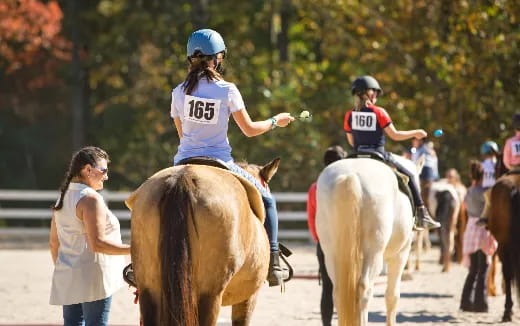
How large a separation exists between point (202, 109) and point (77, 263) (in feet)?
4.70

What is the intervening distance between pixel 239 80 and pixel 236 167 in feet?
80.4

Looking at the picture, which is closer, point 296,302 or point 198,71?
point 198,71

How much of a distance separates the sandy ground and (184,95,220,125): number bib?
5.26 meters

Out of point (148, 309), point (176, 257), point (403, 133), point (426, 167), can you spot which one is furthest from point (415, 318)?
point (426, 167)

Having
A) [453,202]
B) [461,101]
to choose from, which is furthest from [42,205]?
[453,202]

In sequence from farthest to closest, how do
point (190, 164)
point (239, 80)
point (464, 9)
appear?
point (239, 80) < point (464, 9) < point (190, 164)

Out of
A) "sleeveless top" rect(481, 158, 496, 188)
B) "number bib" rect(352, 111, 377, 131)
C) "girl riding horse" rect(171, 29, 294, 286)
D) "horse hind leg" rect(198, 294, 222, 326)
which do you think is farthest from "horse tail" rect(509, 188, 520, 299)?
"horse hind leg" rect(198, 294, 222, 326)

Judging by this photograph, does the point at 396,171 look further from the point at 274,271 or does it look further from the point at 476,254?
the point at 476,254

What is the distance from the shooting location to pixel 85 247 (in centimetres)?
805

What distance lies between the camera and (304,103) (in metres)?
31.0

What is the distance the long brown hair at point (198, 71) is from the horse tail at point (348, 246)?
8.21 ft

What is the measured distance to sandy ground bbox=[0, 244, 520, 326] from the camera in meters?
13.3

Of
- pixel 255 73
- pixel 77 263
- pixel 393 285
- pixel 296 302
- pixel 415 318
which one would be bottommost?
pixel 296 302

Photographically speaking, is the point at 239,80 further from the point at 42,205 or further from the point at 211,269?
the point at 211,269
